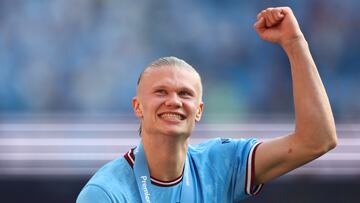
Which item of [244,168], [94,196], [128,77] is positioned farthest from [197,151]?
[128,77]

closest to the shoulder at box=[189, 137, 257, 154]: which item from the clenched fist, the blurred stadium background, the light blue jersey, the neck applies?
the light blue jersey

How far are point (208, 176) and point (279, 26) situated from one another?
680 mm

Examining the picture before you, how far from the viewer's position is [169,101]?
11.6ft

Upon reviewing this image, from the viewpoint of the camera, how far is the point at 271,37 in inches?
138

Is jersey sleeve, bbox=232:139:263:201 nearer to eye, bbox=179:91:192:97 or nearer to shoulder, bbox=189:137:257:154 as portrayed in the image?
shoulder, bbox=189:137:257:154

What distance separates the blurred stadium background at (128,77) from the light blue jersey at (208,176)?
3807 mm

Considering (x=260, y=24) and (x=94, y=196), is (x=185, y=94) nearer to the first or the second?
(x=260, y=24)

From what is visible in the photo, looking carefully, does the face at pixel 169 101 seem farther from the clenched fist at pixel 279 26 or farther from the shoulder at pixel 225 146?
the clenched fist at pixel 279 26

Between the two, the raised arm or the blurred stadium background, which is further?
the blurred stadium background

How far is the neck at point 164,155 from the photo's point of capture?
362cm

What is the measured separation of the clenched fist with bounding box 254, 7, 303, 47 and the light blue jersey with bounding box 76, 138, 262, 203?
1.55 feet

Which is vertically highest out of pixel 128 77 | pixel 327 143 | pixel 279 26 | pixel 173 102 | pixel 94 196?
pixel 128 77

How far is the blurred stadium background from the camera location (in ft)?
25.1

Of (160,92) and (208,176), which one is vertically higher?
(160,92)
